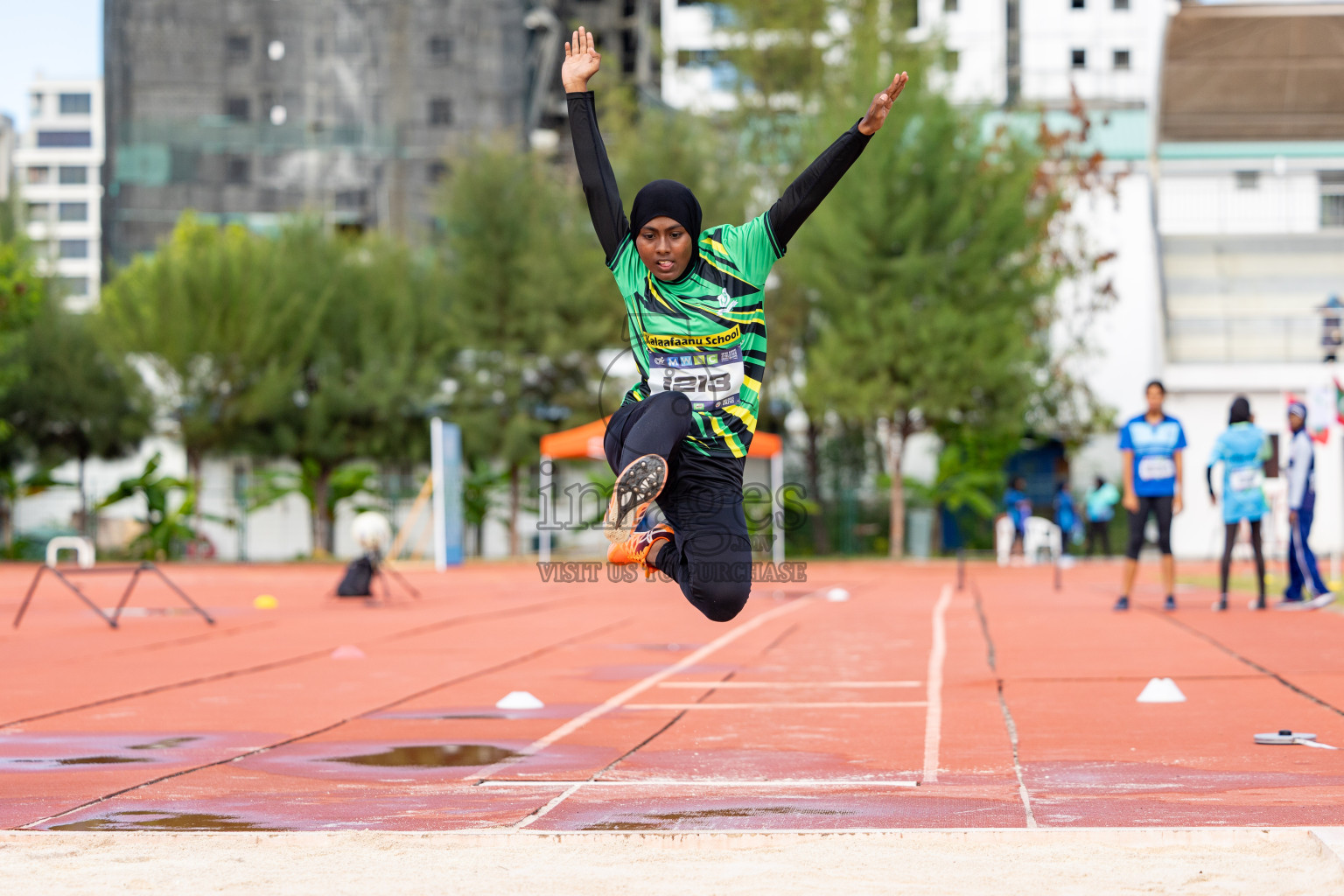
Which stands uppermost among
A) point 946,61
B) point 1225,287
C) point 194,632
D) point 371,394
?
point 946,61

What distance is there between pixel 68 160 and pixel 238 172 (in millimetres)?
52422

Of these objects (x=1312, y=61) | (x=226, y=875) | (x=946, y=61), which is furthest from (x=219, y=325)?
(x=226, y=875)

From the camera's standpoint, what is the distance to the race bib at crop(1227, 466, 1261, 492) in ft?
45.3

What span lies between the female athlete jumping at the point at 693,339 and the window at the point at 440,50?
5863cm

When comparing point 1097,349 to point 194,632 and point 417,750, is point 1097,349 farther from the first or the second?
point 417,750

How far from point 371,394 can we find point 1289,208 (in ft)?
78.9

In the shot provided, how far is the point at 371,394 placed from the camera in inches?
1389

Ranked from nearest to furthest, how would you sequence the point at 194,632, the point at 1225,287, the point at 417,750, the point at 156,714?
the point at 417,750
the point at 156,714
the point at 194,632
the point at 1225,287

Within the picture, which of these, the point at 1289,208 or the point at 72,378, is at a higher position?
the point at 1289,208

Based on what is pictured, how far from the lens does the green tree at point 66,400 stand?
37.4 meters

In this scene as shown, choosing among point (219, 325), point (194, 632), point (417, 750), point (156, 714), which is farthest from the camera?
point (219, 325)

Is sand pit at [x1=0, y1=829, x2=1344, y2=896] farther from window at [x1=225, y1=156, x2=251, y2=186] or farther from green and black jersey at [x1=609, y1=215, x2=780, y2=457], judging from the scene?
window at [x1=225, y1=156, x2=251, y2=186]

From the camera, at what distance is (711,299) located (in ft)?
17.9

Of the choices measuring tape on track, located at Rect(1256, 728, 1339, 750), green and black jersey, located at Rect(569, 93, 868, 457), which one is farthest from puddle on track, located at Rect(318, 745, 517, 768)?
measuring tape on track, located at Rect(1256, 728, 1339, 750)
